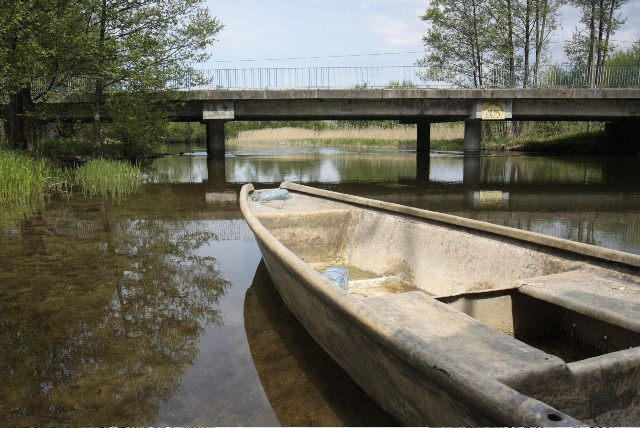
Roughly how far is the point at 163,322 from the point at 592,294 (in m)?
3.16

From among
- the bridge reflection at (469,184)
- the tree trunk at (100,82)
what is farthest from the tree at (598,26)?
the tree trunk at (100,82)

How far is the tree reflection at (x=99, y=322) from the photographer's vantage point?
118 inches

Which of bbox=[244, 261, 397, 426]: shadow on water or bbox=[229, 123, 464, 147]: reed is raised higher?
bbox=[229, 123, 464, 147]: reed

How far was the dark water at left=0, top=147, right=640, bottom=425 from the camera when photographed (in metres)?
2.96

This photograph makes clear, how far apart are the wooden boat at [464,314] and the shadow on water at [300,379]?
14 cm

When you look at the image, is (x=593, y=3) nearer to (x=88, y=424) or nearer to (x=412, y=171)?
(x=412, y=171)

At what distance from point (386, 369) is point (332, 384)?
2.85 feet

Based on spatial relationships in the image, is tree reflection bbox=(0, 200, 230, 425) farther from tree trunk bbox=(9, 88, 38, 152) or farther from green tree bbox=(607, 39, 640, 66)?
green tree bbox=(607, 39, 640, 66)

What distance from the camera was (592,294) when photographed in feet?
10.3

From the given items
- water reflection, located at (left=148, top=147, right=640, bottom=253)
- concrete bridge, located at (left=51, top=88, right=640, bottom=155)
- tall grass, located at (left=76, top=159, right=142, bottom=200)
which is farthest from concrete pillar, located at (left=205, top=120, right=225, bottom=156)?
tall grass, located at (left=76, top=159, right=142, bottom=200)

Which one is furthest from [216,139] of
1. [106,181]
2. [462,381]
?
[462,381]

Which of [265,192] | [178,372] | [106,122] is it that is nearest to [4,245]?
[265,192]

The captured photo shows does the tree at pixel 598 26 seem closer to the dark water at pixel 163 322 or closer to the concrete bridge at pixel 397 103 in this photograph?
the concrete bridge at pixel 397 103

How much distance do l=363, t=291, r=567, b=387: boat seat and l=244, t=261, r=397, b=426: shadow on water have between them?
0.51 metres
